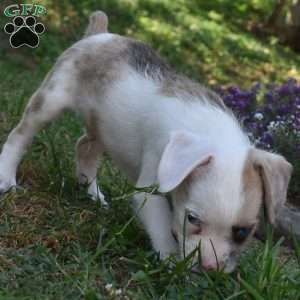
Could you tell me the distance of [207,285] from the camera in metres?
3.76

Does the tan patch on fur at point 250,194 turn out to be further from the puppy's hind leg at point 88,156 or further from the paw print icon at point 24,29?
the paw print icon at point 24,29

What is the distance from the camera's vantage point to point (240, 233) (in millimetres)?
3777

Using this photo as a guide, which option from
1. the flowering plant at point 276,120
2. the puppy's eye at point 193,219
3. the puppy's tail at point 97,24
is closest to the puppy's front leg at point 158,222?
the puppy's eye at point 193,219

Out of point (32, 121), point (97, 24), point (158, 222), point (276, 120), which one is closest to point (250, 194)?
point (158, 222)

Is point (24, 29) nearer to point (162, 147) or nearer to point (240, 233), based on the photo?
point (162, 147)

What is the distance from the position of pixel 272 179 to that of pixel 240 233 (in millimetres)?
328

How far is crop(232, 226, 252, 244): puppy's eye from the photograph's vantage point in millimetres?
3751

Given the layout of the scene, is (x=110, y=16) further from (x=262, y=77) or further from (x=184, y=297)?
(x=184, y=297)

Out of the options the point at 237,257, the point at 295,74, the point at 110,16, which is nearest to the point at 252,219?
the point at 237,257

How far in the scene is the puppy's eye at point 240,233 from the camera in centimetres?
375

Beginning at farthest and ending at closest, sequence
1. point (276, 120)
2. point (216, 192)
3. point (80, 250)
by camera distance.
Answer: point (276, 120) < point (80, 250) < point (216, 192)

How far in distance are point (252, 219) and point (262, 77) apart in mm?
9913

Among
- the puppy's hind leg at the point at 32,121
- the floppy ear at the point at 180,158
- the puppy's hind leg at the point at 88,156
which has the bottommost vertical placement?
the puppy's hind leg at the point at 88,156

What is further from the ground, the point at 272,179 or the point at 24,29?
the point at 272,179
